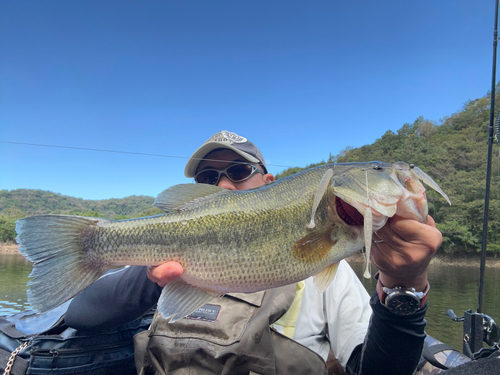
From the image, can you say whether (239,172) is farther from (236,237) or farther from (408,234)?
(408,234)

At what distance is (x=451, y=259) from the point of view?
113ft

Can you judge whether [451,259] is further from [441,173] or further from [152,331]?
[152,331]

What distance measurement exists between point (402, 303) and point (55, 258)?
216cm

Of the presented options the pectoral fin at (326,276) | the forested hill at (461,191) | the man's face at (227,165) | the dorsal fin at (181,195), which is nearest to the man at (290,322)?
the pectoral fin at (326,276)

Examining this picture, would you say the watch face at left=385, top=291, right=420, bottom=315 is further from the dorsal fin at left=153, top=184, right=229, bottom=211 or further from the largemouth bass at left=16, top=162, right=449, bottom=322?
the dorsal fin at left=153, top=184, right=229, bottom=211

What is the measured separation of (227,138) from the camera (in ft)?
12.0

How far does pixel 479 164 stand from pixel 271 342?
46.2 meters

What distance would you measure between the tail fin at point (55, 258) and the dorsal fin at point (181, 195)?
1.40 ft

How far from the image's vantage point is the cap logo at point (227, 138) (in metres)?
3.61

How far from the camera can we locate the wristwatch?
1822mm

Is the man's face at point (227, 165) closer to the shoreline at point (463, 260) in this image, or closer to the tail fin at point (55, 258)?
the tail fin at point (55, 258)

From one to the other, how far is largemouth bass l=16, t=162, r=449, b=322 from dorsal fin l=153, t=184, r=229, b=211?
7 cm

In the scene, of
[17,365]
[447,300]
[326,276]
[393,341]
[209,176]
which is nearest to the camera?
[326,276]

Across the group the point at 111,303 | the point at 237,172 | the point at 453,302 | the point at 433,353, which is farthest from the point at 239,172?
the point at 453,302
